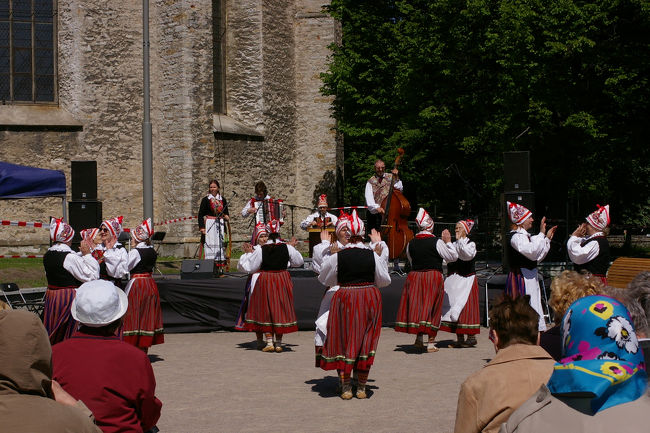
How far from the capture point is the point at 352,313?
8.09 m

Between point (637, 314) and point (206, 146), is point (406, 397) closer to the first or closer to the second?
point (637, 314)

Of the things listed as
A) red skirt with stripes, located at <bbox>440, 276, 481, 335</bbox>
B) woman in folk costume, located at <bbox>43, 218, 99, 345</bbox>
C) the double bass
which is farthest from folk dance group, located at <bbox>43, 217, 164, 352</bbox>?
the double bass

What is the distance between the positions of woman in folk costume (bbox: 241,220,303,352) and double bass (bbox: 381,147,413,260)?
326 cm

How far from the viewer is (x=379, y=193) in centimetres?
1535

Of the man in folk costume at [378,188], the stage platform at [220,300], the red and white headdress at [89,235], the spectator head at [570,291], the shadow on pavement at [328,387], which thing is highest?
the man in folk costume at [378,188]

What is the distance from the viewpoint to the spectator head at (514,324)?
3547 millimetres

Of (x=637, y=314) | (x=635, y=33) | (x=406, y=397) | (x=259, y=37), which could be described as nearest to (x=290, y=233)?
(x=259, y=37)

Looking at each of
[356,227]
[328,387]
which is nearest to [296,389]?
[328,387]

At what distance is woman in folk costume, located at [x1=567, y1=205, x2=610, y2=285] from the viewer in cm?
923

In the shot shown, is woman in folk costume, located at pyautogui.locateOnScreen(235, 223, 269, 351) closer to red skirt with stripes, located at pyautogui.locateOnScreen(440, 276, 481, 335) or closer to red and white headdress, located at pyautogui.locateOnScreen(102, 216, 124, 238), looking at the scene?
red and white headdress, located at pyautogui.locateOnScreen(102, 216, 124, 238)

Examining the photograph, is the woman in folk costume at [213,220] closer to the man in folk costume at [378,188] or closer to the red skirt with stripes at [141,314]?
the man in folk costume at [378,188]

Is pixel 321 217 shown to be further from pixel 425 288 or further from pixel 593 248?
pixel 593 248

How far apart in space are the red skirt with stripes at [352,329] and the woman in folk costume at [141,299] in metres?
3.04

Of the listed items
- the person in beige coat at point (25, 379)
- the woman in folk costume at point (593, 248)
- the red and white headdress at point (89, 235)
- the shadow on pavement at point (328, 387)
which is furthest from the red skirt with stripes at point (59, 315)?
the person in beige coat at point (25, 379)
